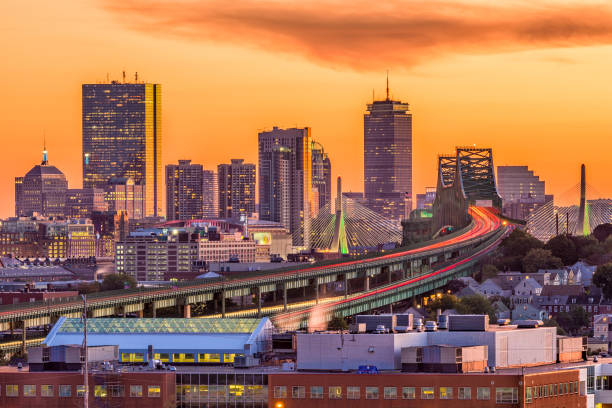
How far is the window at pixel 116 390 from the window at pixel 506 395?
1701 centimetres

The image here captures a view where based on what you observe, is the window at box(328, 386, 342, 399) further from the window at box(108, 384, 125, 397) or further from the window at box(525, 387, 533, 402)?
the window at box(108, 384, 125, 397)

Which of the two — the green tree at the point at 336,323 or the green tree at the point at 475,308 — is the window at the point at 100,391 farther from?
the green tree at the point at 475,308

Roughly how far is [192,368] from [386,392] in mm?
12600

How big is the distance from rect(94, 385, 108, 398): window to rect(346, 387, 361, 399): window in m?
11.3

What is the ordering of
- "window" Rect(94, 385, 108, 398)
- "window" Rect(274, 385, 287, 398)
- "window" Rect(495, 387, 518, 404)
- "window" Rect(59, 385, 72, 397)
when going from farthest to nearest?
"window" Rect(59, 385, 72, 397), "window" Rect(94, 385, 108, 398), "window" Rect(274, 385, 287, 398), "window" Rect(495, 387, 518, 404)

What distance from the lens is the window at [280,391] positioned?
88188 mm

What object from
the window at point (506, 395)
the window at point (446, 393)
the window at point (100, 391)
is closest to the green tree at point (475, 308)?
the window at point (100, 391)

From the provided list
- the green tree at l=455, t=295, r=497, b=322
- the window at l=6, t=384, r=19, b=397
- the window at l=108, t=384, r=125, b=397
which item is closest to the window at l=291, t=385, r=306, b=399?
the window at l=108, t=384, r=125, b=397

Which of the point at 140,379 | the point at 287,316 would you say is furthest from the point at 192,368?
the point at 287,316

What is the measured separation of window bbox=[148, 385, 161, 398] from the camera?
9019 centimetres

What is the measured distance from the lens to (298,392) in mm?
88125

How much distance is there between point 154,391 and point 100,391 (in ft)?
8.87

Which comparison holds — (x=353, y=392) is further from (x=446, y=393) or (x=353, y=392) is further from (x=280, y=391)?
(x=446, y=393)

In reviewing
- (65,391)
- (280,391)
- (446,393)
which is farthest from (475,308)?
(446,393)
